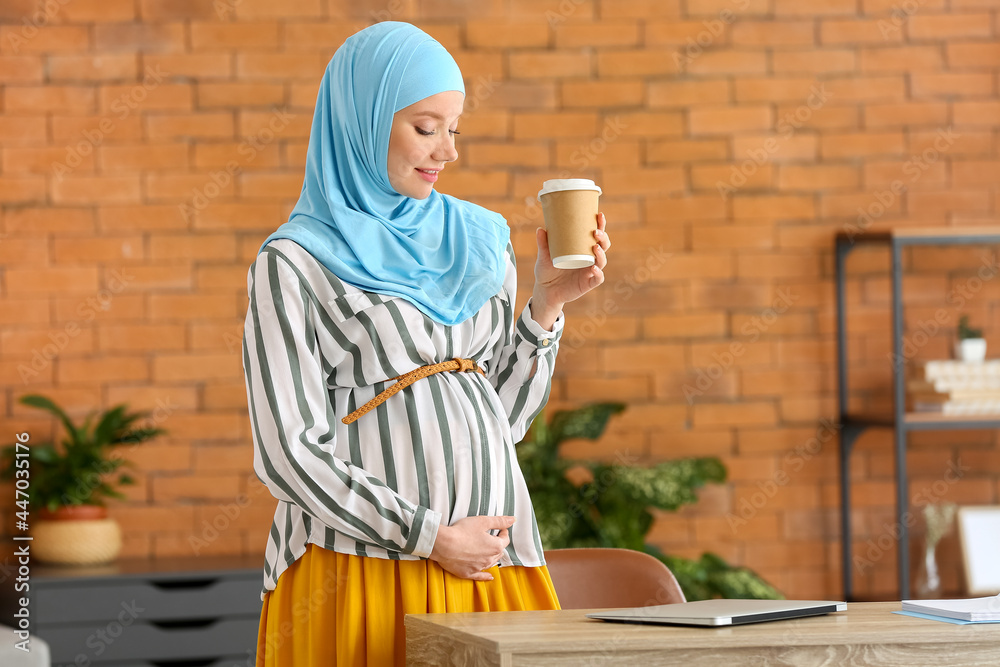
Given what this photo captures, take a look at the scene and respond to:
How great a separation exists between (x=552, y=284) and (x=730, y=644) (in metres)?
0.68

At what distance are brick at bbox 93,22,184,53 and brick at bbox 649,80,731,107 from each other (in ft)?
4.86

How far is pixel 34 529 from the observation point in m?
3.10

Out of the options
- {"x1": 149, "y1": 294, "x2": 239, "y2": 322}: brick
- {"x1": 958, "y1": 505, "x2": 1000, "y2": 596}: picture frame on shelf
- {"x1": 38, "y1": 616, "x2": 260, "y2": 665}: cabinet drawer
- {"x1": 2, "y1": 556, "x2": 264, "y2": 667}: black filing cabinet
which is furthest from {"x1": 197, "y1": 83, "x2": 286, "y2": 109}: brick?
{"x1": 958, "y1": 505, "x2": 1000, "y2": 596}: picture frame on shelf

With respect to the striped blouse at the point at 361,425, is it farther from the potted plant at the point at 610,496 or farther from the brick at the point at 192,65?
the brick at the point at 192,65

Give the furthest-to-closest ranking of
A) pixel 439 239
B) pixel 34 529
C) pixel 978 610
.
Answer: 1. pixel 34 529
2. pixel 439 239
3. pixel 978 610

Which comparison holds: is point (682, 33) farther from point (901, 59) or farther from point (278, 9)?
point (278, 9)

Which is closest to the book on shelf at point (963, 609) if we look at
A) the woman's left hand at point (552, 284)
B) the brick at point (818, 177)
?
the woman's left hand at point (552, 284)

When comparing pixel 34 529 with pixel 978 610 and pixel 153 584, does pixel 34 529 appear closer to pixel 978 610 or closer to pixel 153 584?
pixel 153 584

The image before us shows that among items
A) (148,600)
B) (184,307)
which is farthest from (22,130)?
(148,600)

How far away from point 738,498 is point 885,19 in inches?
63.5

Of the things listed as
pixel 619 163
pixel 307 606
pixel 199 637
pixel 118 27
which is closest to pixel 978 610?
pixel 307 606

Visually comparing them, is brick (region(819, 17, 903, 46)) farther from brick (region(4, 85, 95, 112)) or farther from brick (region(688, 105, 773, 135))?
brick (region(4, 85, 95, 112))

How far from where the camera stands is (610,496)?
312 cm

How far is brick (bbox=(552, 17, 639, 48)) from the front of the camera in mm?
3480
